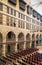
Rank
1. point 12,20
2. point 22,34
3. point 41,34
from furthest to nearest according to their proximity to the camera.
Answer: point 41,34, point 22,34, point 12,20

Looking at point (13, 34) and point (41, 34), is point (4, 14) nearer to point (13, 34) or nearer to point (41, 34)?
point (13, 34)

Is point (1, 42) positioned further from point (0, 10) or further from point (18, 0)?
point (18, 0)

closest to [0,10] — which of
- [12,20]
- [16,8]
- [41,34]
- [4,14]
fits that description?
[4,14]

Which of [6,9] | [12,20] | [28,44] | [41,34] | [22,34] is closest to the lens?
[6,9]

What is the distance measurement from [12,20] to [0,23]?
3.68 meters

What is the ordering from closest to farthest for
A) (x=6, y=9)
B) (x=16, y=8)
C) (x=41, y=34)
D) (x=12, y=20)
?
(x=6, y=9)
(x=12, y=20)
(x=16, y=8)
(x=41, y=34)

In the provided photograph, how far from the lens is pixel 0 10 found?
1845cm

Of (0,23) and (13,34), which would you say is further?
(13,34)

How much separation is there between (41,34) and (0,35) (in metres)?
23.2

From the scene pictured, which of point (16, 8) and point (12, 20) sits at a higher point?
point (16, 8)

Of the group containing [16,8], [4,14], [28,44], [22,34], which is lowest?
[28,44]

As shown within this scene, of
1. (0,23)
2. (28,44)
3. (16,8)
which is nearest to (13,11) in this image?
(16,8)

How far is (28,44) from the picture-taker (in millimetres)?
30047

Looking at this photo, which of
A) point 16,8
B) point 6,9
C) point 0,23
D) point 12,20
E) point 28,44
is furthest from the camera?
point 28,44
